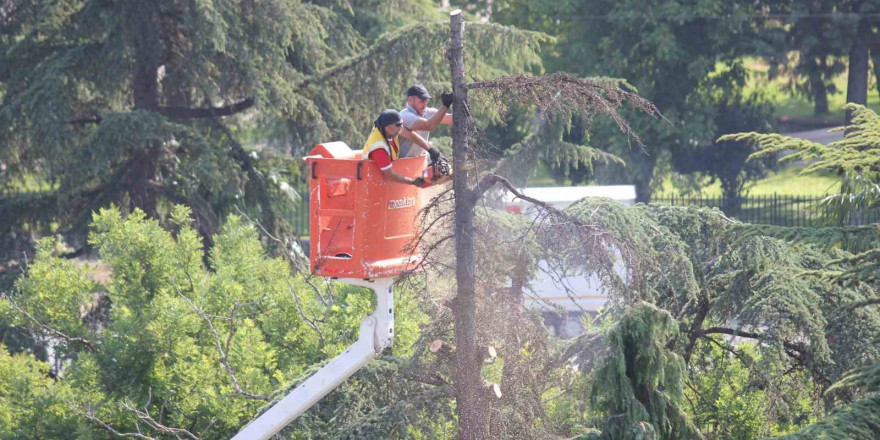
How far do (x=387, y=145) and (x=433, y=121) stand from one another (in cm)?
34

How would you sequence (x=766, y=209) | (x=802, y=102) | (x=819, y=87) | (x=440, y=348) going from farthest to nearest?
(x=802, y=102) < (x=819, y=87) < (x=766, y=209) < (x=440, y=348)

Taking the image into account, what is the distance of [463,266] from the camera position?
708cm

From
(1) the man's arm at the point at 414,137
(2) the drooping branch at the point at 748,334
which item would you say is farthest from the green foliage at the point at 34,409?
(2) the drooping branch at the point at 748,334

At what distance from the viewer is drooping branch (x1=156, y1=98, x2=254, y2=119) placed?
16297 millimetres

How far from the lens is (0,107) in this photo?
1515 cm

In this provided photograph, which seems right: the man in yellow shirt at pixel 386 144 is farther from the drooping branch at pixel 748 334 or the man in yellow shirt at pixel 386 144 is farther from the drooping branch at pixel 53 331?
the drooping branch at pixel 53 331

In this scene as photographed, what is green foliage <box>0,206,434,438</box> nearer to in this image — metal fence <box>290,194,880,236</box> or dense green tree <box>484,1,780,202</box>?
metal fence <box>290,194,880,236</box>

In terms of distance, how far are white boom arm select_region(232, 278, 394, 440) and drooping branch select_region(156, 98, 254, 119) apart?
9167 millimetres

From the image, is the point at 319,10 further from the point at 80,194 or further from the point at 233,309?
the point at 233,309

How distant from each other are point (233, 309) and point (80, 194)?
709 cm

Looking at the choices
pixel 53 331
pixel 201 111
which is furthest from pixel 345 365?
pixel 201 111

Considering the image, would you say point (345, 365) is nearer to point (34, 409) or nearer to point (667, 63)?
point (34, 409)

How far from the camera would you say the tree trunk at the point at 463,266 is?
676 centimetres

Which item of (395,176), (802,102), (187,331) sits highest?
(802,102)
